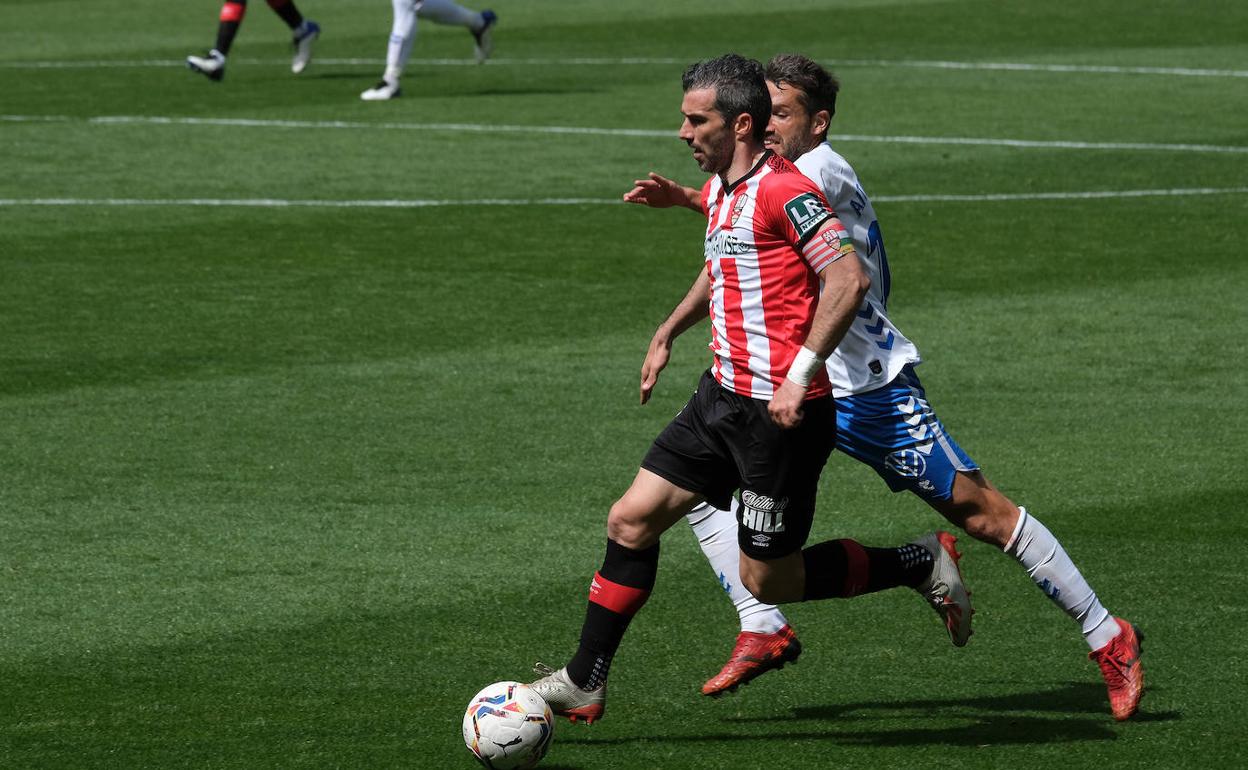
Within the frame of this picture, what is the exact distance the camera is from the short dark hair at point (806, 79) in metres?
6.50

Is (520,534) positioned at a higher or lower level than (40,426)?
higher

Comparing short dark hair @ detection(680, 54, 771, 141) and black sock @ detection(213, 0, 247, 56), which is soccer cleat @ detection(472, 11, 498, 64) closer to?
black sock @ detection(213, 0, 247, 56)

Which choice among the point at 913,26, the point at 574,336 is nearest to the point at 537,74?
the point at 913,26

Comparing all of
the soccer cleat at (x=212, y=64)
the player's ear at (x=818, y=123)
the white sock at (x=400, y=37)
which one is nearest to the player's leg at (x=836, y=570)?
the player's ear at (x=818, y=123)

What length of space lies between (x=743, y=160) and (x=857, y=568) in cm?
131

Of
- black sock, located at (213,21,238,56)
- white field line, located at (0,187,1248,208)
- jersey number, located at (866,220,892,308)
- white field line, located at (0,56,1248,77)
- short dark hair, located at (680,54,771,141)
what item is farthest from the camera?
white field line, located at (0,56,1248,77)

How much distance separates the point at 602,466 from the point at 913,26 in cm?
2111

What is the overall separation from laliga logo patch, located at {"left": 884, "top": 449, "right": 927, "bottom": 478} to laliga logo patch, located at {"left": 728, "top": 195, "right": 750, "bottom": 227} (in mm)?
854

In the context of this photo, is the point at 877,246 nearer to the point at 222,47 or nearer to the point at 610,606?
the point at 610,606

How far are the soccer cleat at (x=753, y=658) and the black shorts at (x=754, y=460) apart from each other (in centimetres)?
40

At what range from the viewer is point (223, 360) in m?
10.9

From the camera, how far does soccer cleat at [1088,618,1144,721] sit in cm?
608

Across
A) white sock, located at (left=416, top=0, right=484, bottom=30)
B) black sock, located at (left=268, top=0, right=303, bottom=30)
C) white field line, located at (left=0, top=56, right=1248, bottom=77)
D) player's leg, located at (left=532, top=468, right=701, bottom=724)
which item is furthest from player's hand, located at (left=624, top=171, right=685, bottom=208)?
white field line, located at (left=0, top=56, right=1248, bottom=77)

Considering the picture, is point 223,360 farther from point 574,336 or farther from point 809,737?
point 809,737
